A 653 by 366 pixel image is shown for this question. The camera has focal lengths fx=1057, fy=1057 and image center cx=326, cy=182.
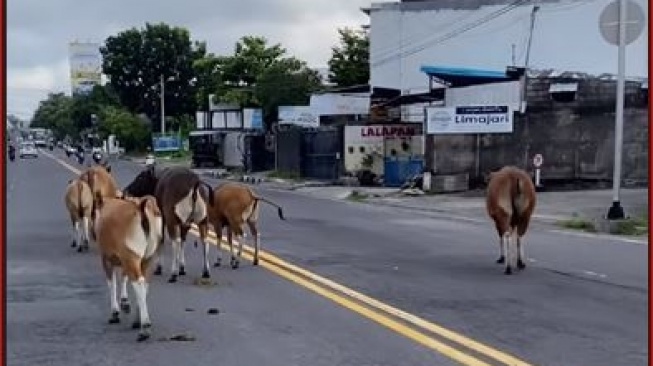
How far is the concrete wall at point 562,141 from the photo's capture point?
3422 centimetres

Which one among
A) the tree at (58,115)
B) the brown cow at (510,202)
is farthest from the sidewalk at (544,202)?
the tree at (58,115)

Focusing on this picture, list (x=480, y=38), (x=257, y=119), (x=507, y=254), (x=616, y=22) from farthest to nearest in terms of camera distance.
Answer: (x=257, y=119) → (x=480, y=38) → (x=616, y=22) → (x=507, y=254)

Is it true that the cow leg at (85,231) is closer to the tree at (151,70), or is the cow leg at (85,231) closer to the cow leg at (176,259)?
the cow leg at (176,259)

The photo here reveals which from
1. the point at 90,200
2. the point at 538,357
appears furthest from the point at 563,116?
the point at 538,357

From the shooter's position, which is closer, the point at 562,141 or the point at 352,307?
the point at 352,307

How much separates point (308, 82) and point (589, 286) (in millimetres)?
58554

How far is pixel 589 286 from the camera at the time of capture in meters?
11.7

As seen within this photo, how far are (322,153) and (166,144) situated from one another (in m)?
43.8

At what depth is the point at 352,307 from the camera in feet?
32.6

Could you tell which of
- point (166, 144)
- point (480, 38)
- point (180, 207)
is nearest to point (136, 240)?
point (180, 207)

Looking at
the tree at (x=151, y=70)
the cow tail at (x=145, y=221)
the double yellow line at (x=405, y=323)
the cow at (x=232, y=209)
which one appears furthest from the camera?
the tree at (x=151, y=70)

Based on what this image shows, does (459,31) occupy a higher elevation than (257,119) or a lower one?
higher

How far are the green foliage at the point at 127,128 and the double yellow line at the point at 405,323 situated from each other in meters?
90.3

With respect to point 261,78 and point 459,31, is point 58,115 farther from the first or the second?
point 459,31
